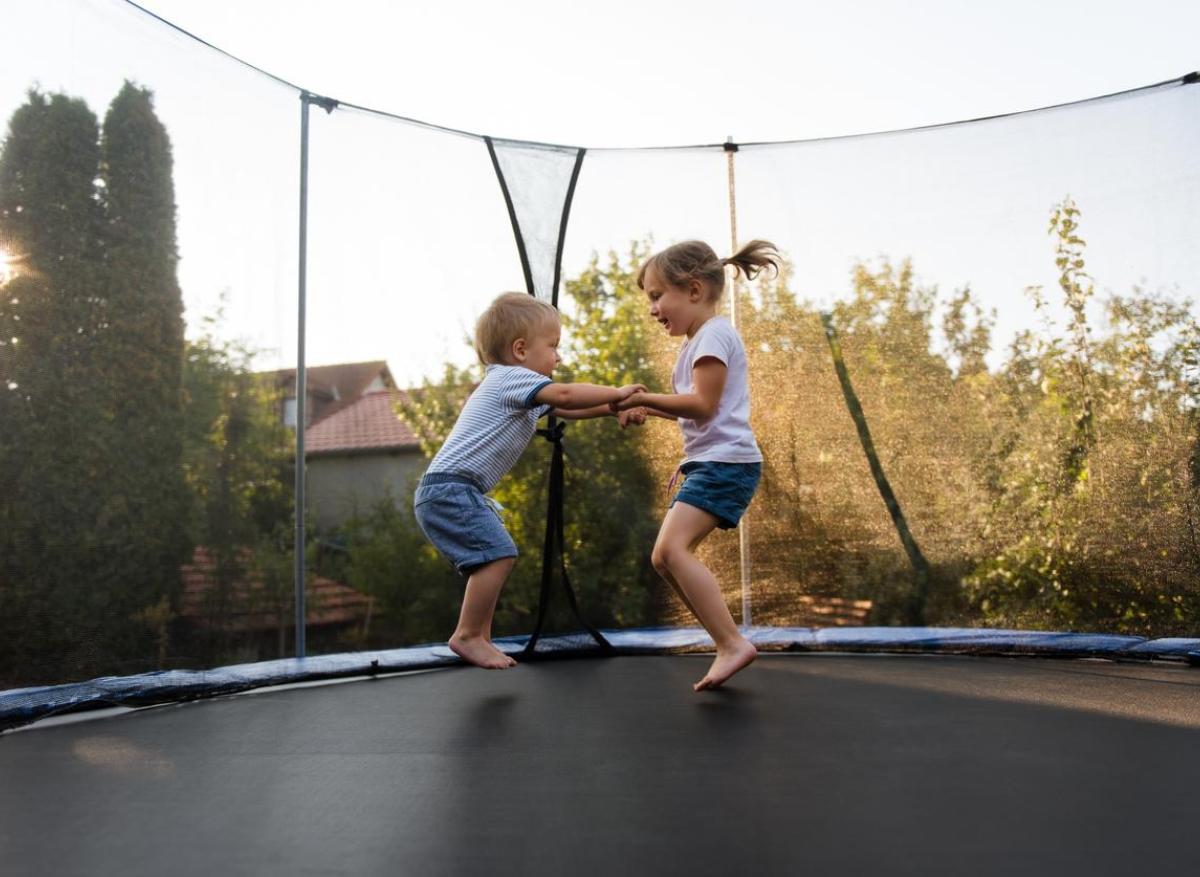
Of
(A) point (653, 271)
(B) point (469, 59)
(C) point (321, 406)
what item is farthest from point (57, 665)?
(B) point (469, 59)

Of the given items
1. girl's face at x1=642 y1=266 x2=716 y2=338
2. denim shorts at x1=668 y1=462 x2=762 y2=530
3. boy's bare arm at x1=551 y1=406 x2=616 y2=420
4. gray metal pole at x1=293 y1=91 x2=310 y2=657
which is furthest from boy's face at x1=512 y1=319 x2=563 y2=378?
gray metal pole at x1=293 y1=91 x2=310 y2=657

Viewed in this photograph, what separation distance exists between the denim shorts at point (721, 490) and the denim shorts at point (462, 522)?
0.37 meters

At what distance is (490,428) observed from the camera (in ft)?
6.91

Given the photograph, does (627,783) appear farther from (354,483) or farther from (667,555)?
(354,483)

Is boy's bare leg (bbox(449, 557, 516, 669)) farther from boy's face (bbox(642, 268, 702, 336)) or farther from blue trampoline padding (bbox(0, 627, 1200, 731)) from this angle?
boy's face (bbox(642, 268, 702, 336))

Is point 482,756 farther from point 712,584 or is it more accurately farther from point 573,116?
point 573,116

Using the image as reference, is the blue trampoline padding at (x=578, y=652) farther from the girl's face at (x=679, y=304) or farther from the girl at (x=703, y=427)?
the girl's face at (x=679, y=304)

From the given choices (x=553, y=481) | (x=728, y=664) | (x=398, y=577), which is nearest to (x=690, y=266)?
(x=553, y=481)

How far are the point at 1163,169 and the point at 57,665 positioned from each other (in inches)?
98.3

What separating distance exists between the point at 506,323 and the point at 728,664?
849 millimetres

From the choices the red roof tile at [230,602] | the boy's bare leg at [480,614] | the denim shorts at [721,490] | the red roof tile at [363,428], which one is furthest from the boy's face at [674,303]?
the red roof tile at [363,428]

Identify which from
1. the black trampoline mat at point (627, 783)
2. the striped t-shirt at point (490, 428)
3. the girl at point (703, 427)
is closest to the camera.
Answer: the black trampoline mat at point (627, 783)

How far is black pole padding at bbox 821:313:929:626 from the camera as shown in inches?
100

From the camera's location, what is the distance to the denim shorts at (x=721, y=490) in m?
1.95
